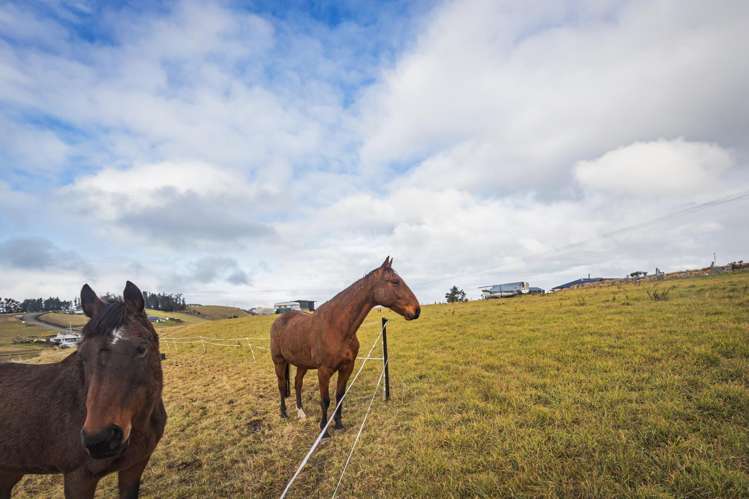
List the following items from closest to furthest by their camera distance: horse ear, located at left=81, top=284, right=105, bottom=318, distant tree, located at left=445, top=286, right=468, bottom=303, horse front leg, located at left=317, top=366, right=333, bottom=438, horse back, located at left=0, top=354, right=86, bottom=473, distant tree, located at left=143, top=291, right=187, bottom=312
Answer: horse back, located at left=0, top=354, right=86, bottom=473, horse ear, located at left=81, top=284, right=105, bottom=318, horse front leg, located at left=317, top=366, right=333, bottom=438, distant tree, located at left=445, top=286, right=468, bottom=303, distant tree, located at left=143, top=291, right=187, bottom=312

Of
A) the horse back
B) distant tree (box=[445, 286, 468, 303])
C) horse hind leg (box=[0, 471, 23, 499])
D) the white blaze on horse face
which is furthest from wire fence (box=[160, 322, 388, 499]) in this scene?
distant tree (box=[445, 286, 468, 303])

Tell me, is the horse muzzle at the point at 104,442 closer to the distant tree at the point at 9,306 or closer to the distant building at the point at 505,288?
the distant building at the point at 505,288

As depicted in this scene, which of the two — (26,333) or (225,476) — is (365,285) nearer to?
(225,476)

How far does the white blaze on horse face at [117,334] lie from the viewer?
262cm

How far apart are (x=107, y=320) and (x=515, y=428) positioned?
5.45m

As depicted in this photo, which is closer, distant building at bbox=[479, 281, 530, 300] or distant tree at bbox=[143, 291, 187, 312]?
distant building at bbox=[479, 281, 530, 300]

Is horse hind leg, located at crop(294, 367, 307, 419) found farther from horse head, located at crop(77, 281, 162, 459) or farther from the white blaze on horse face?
the white blaze on horse face

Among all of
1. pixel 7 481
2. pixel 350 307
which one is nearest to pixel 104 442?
pixel 7 481

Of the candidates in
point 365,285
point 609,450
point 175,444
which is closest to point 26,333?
point 175,444

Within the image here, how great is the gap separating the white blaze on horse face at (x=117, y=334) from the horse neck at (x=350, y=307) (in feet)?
11.4

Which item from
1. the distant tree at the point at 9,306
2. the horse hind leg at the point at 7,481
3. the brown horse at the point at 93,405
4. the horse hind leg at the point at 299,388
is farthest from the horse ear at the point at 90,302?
the distant tree at the point at 9,306

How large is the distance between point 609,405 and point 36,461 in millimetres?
7474

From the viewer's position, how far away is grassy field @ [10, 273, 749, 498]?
3.51 meters

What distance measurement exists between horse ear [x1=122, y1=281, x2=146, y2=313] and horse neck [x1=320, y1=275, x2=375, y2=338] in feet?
10.6
